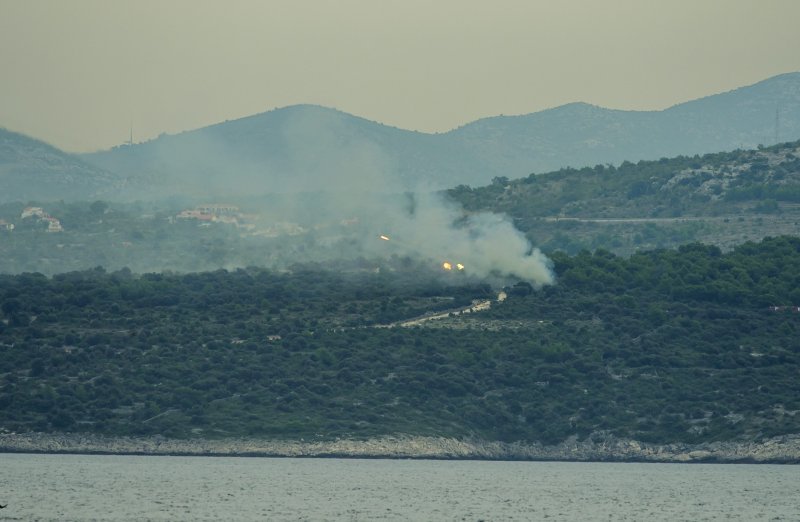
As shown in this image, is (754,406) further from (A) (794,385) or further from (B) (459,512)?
(B) (459,512)

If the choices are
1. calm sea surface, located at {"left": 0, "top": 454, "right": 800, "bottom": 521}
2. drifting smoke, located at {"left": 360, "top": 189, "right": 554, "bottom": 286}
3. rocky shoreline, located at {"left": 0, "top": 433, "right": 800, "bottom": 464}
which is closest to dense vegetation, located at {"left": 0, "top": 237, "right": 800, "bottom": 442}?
rocky shoreline, located at {"left": 0, "top": 433, "right": 800, "bottom": 464}

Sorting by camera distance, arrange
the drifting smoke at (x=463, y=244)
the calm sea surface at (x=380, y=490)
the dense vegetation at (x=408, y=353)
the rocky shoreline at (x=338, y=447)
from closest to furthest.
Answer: the calm sea surface at (x=380, y=490)
the rocky shoreline at (x=338, y=447)
the dense vegetation at (x=408, y=353)
the drifting smoke at (x=463, y=244)

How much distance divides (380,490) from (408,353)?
3992 cm

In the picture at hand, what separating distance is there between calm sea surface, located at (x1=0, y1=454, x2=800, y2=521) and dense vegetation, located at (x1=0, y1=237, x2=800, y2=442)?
364cm

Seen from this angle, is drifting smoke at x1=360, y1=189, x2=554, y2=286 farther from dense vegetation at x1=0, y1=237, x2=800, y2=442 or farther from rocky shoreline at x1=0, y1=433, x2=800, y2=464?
rocky shoreline at x1=0, y1=433, x2=800, y2=464

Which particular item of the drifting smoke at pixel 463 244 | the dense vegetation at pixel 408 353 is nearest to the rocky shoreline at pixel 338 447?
the dense vegetation at pixel 408 353

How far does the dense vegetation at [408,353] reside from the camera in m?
148

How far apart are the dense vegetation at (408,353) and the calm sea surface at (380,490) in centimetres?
364

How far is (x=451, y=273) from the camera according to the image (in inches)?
6816

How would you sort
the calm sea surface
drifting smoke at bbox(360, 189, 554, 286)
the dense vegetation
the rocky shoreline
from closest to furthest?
the calm sea surface → the rocky shoreline → the dense vegetation → drifting smoke at bbox(360, 189, 554, 286)

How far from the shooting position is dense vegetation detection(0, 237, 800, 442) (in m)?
148

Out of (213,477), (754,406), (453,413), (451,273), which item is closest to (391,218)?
(451,273)

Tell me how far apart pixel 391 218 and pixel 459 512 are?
80.7m

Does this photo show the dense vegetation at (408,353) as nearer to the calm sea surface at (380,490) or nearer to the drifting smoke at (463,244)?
the drifting smoke at (463,244)
